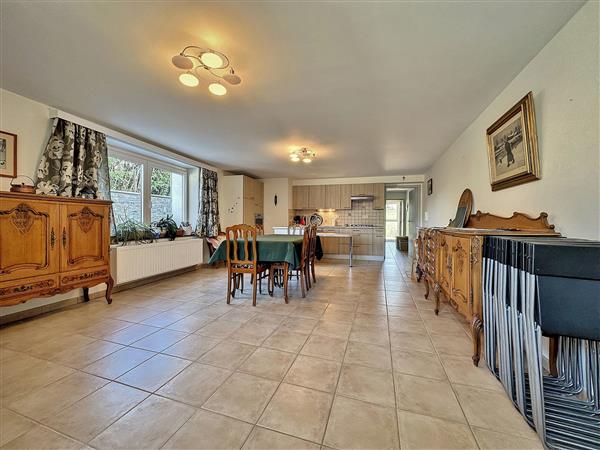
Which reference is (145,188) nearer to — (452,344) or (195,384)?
(195,384)

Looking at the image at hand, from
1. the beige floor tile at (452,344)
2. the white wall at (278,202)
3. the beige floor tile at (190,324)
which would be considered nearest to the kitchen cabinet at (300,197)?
the white wall at (278,202)

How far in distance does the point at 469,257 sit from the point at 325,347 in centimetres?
130

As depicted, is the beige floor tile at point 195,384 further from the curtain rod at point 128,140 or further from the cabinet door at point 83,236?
the curtain rod at point 128,140

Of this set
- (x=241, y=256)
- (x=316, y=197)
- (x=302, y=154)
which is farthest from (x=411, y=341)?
(x=316, y=197)

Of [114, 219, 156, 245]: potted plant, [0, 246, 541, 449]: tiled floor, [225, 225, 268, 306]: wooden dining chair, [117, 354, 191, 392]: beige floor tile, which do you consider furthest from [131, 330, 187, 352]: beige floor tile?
[114, 219, 156, 245]: potted plant

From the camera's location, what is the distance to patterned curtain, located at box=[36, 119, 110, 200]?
2699mm

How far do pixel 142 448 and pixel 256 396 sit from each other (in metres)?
0.56

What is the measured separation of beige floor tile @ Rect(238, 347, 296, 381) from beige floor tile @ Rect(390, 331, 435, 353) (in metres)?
0.91

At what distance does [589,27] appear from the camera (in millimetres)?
1337

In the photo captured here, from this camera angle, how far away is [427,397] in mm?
1367

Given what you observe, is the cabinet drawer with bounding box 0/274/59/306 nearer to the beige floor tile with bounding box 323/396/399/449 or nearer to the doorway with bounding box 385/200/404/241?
the beige floor tile with bounding box 323/396/399/449

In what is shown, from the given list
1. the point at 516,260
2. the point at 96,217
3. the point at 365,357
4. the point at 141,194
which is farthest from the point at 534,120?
the point at 141,194

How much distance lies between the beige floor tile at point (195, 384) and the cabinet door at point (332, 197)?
19.1 ft

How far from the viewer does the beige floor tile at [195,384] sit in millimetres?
1361
